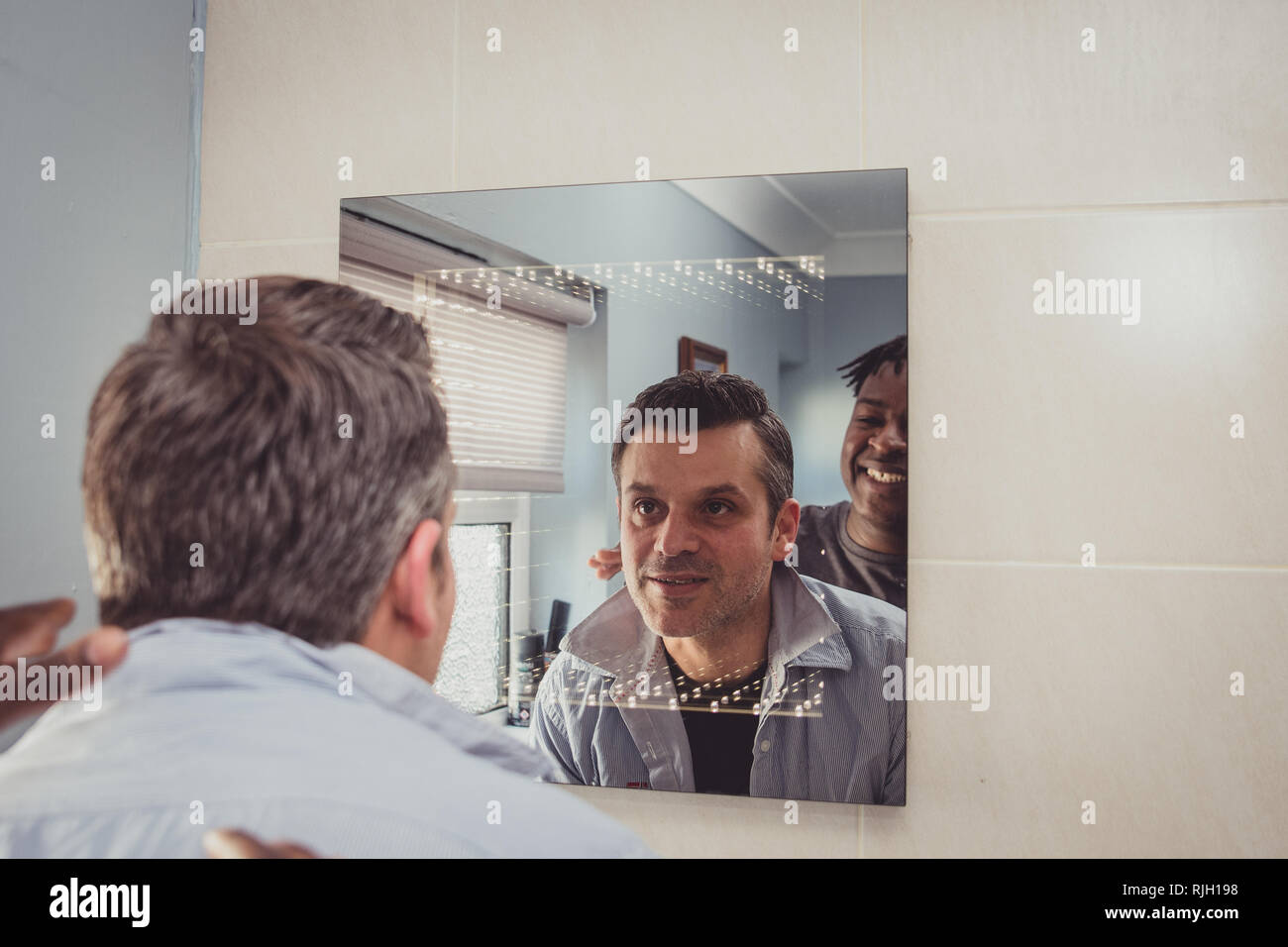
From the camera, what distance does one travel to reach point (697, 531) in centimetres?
121

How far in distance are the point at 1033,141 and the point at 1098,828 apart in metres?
0.90

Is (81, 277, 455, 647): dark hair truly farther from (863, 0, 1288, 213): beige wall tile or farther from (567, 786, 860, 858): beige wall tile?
(863, 0, 1288, 213): beige wall tile

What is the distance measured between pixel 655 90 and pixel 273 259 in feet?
2.13

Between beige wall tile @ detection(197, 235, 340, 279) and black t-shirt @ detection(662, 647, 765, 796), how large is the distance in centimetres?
84

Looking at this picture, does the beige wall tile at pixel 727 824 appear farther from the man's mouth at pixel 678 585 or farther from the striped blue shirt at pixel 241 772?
the striped blue shirt at pixel 241 772

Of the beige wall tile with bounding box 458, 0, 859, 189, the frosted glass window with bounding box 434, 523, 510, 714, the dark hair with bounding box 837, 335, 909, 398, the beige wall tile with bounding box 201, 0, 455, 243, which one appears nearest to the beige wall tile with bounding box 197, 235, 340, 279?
the beige wall tile with bounding box 201, 0, 455, 243

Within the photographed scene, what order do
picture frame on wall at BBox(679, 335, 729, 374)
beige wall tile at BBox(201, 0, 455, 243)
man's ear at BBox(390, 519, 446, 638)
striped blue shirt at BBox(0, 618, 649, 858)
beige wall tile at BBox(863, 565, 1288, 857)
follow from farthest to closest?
beige wall tile at BBox(201, 0, 455, 243), picture frame on wall at BBox(679, 335, 729, 374), beige wall tile at BBox(863, 565, 1288, 857), man's ear at BBox(390, 519, 446, 638), striped blue shirt at BBox(0, 618, 649, 858)

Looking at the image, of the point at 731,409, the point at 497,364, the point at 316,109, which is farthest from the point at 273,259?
the point at 731,409

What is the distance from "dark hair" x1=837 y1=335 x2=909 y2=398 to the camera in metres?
1.17

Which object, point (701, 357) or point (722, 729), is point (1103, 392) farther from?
point (722, 729)

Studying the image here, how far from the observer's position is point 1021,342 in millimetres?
1174

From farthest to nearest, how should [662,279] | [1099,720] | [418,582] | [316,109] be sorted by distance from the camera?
[316,109], [662,279], [1099,720], [418,582]
